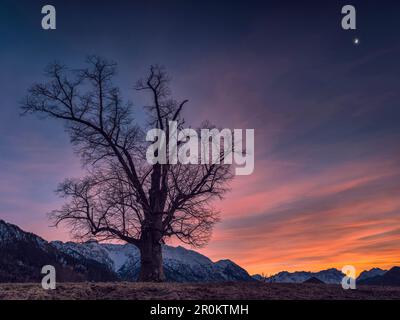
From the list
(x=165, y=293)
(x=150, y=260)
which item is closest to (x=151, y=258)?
(x=150, y=260)

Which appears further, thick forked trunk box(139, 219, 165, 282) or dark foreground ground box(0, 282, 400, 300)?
thick forked trunk box(139, 219, 165, 282)

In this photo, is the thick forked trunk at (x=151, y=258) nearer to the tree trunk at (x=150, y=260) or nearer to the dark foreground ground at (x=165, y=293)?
the tree trunk at (x=150, y=260)

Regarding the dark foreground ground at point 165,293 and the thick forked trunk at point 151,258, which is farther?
the thick forked trunk at point 151,258

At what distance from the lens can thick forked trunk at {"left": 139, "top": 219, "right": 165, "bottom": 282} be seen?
27688 mm

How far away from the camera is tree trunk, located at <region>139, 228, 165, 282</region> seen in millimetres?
27672

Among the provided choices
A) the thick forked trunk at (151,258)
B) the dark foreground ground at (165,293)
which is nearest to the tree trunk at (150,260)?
the thick forked trunk at (151,258)

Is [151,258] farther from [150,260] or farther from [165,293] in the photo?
[165,293]

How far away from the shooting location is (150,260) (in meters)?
28.0

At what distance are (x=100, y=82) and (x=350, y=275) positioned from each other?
18.8 meters

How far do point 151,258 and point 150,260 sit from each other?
0.43 feet

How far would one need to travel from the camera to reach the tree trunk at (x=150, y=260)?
27672 millimetres

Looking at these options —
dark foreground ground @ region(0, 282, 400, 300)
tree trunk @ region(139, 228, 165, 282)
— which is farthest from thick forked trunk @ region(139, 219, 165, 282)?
dark foreground ground @ region(0, 282, 400, 300)

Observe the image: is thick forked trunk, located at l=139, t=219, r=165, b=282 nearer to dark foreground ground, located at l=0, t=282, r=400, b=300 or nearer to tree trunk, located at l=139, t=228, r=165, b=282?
tree trunk, located at l=139, t=228, r=165, b=282
